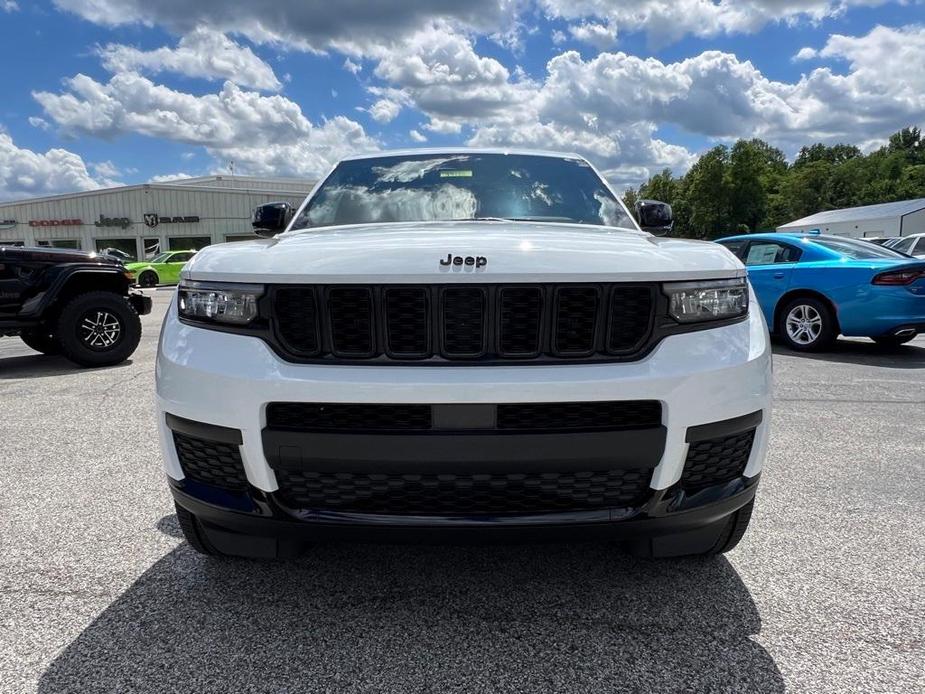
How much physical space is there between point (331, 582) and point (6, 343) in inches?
386

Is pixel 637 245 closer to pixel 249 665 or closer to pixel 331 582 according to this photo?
pixel 331 582

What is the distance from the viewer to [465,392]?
1744 millimetres

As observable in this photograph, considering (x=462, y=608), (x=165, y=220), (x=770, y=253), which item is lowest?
(x=462, y=608)

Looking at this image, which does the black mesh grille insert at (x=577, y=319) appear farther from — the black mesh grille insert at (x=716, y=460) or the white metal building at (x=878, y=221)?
the white metal building at (x=878, y=221)

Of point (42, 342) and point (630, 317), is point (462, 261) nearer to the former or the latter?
point (630, 317)

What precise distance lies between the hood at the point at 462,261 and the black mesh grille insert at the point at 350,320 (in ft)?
0.15

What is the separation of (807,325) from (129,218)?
138 feet

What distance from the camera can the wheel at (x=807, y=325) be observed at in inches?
292

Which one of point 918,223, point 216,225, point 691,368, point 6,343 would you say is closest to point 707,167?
point 918,223

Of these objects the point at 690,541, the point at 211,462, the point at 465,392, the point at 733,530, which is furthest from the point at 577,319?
the point at 211,462

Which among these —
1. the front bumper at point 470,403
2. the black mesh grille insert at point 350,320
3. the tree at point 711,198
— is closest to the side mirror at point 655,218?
the front bumper at point 470,403

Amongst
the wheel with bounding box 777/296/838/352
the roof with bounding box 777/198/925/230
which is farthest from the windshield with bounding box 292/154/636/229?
the roof with bounding box 777/198/925/230

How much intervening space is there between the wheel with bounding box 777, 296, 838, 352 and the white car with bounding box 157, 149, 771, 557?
630 cm

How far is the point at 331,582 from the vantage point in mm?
2322
